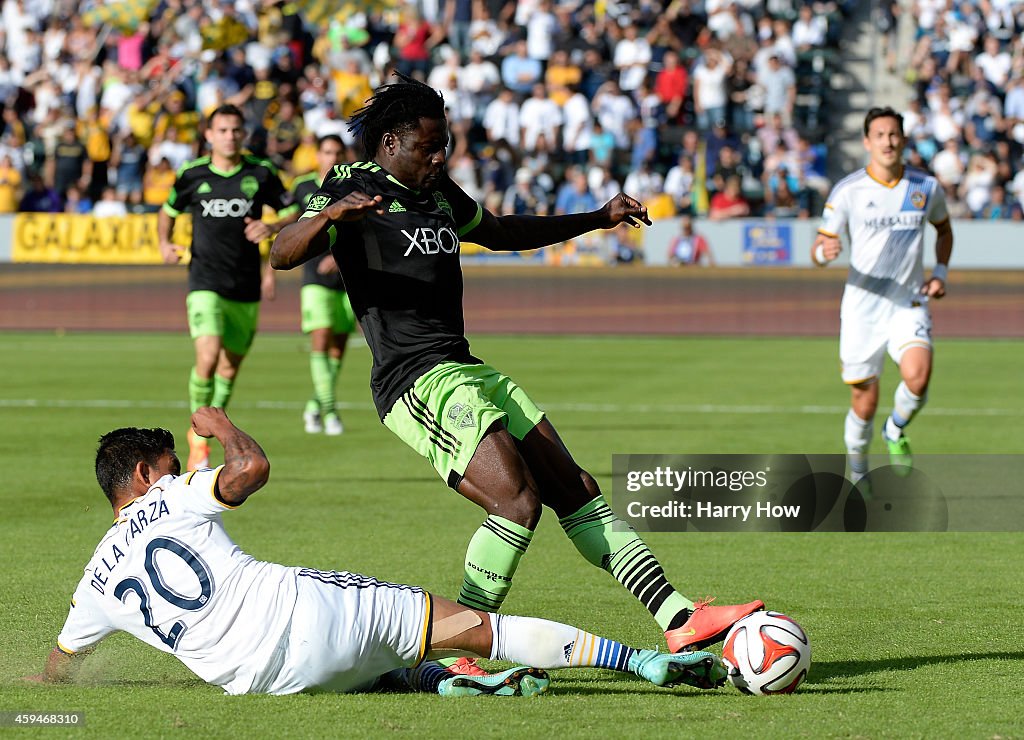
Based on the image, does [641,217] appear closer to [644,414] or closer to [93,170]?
[644,414]

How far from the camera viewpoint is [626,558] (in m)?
6.08

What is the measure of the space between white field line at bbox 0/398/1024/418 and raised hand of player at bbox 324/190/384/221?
10553mm

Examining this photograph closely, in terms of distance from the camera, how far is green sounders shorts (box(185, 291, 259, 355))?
12.2 m

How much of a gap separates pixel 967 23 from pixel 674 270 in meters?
10.6

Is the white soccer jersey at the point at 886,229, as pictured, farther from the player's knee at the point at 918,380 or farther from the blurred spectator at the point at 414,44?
the blurred spectator at the point at 414,44

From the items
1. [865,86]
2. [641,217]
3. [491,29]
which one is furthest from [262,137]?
[641,217]

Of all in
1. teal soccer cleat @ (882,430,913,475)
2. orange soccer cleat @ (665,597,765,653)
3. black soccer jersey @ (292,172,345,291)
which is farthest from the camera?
black soccer jersey @ (292,172,345,291)

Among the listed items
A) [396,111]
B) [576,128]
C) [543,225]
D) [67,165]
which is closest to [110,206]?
[67,165]

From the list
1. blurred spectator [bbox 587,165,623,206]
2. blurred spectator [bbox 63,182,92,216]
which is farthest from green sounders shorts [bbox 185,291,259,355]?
blurred spectator [bbox 63,182,92,216]

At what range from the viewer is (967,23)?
31609 mm

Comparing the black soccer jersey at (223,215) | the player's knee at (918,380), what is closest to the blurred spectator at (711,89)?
the black soccer jersey at (223,215)

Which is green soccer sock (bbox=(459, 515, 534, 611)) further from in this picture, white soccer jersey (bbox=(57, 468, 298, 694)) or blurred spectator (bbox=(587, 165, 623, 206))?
blurred spectator (bbox=(587, 165, 623, 206))

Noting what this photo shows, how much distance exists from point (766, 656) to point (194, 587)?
2.03 metres

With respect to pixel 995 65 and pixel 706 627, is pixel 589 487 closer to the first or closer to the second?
pixel 706 627
